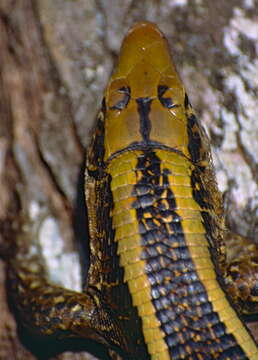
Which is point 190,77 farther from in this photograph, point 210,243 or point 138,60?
point 210,243

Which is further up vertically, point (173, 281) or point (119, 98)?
point (119, 98)

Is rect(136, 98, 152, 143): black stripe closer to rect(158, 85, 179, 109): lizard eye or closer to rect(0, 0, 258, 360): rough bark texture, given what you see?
rect(158, 85, 179, 109): lizard eye

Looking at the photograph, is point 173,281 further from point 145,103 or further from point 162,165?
point 145,103

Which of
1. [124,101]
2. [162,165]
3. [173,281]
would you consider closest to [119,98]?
[124,101]

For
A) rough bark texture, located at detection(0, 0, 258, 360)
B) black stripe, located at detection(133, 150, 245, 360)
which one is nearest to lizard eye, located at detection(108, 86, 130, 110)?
black stripe, located at detection(133, 150, 245, 360)

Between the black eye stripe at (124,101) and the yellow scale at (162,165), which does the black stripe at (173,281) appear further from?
the black eye stripe at (124,101)

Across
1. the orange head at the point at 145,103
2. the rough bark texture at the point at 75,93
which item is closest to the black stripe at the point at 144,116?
the orange head at the point at 145,103
